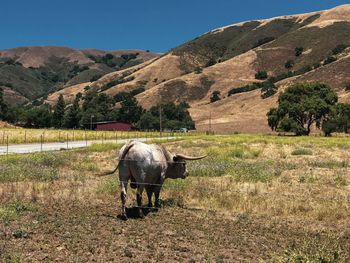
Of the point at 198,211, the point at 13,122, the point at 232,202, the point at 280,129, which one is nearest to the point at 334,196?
the point at 232,202

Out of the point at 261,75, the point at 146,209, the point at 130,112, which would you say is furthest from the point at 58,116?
the point at 146,209

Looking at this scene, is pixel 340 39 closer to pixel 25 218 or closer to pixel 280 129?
pixel 280 129

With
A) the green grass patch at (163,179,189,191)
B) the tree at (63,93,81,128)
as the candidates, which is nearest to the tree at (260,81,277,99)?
the tree at (63,93,81,128)

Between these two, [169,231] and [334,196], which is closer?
[169,231]

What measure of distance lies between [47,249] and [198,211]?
5418 mm

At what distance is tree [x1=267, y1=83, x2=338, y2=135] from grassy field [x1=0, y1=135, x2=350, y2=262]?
59881 mm

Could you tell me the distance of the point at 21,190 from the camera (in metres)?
15.8

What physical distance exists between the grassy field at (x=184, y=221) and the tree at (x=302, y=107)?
5988 centimetres

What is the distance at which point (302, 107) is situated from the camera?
78.7 meters

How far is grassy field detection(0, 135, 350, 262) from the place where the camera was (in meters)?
9.17

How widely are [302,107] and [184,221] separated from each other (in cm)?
7066

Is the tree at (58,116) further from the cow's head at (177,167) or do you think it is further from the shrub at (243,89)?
the cow's head at (177,167)

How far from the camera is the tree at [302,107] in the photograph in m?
78.3

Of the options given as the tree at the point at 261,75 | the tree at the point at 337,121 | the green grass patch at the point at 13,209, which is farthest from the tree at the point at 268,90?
the green grass patch at the point at 13,209
